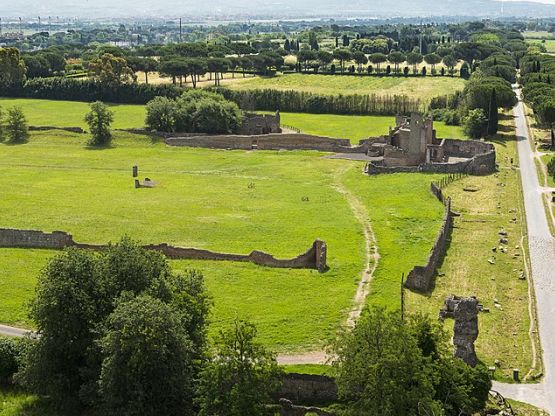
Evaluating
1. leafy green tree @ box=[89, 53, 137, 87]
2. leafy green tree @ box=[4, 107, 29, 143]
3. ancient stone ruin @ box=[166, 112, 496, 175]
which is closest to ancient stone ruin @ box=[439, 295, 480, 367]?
ancient stone ruin @ box=[166, 112, 496, 175]

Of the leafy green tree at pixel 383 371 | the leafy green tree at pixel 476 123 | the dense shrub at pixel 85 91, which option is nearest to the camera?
the leafy green tree at pixel 383 371

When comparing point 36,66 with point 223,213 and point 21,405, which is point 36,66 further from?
point 21,405

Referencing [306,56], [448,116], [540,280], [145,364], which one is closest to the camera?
[145,364]

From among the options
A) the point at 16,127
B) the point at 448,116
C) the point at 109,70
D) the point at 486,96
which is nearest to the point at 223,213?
the point at 16,127

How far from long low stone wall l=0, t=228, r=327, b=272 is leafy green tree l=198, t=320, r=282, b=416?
19389 millimetres

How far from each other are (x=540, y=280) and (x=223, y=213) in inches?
1129

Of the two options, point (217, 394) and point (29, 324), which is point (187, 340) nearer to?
point (217, 394)

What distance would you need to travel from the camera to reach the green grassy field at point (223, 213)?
46031 millimetres

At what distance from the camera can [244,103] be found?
140 metres

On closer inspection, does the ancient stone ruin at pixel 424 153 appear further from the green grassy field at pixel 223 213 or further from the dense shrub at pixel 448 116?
the dense shrub at pixel 448 116

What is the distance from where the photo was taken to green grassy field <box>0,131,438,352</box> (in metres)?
46.0

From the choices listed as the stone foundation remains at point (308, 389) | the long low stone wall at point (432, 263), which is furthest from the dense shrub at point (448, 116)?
the stone foundation remains at point (308, 389)

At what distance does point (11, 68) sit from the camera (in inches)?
6019

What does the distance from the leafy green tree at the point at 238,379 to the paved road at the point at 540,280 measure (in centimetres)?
1270
